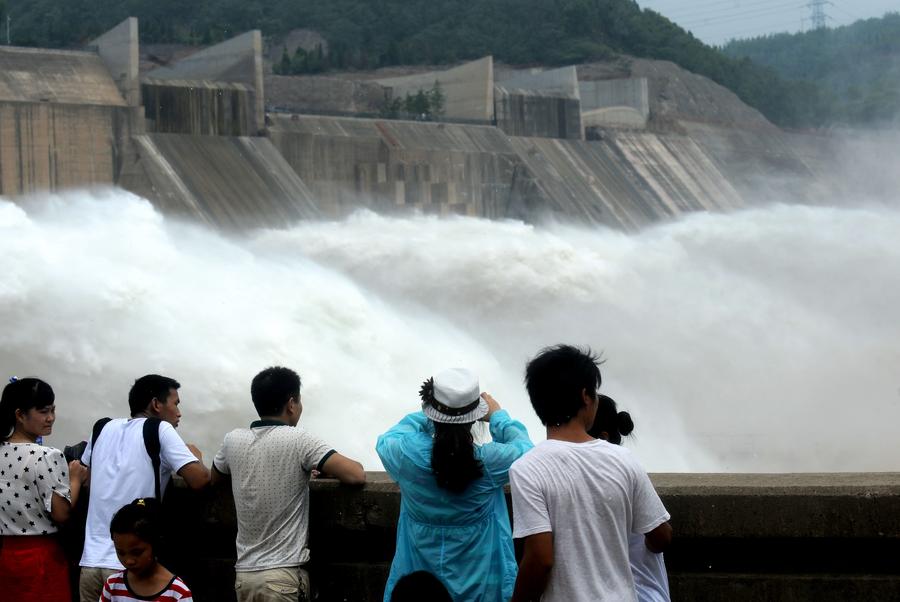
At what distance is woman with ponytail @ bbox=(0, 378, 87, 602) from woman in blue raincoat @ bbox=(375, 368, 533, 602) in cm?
158

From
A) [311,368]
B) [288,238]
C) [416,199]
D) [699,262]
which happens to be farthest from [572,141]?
[311,368]

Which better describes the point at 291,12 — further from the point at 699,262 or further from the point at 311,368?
the point at 311,368

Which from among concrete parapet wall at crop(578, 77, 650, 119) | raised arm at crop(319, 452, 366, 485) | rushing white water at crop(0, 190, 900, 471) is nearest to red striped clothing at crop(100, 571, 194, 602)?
raised arm at crop(319, 452, 366, 485)

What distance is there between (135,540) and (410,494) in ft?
3.19

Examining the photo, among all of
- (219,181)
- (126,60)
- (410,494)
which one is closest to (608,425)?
(410,494)

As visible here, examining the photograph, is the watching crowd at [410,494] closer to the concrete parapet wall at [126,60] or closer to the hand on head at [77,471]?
the hand on head at [77,471]

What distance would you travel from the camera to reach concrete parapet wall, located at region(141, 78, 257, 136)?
112ft

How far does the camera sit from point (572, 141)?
4984 centimetres

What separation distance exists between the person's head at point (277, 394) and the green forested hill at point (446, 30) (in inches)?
2758

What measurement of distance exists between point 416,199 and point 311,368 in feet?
79.0

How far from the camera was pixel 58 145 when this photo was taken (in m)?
30.7

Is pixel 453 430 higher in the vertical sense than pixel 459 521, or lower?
higher

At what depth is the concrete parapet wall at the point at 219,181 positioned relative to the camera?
31.3m

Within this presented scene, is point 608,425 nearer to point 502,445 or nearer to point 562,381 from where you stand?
point 502,445
